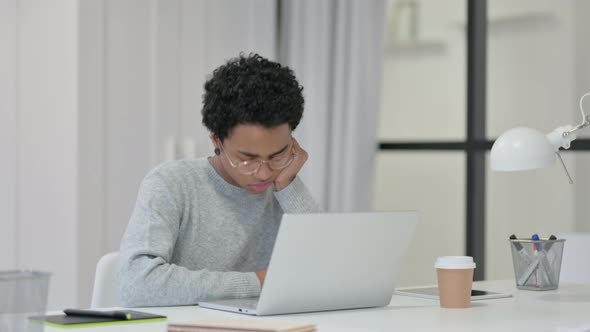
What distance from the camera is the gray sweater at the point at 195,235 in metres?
1.81

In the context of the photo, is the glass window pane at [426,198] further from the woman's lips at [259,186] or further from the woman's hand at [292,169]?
the woman's lips at [259,186]

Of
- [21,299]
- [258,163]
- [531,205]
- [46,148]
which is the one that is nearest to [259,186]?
[258,163]

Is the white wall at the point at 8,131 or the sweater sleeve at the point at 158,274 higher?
the white wall at the point at 8,131

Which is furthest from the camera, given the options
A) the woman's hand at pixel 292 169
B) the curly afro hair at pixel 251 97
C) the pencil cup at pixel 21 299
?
the woman's hand at pixel 292 169

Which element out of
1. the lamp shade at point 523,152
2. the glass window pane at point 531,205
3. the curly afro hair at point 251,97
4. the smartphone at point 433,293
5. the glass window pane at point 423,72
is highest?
the glass window pane at point 423,72

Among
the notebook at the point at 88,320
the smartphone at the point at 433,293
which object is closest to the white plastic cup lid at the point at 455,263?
the smartphone at the point at 433,293

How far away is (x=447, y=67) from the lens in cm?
384

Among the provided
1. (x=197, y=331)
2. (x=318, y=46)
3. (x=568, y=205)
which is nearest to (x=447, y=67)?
(x=318, y=46)

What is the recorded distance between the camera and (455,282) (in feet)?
5.98

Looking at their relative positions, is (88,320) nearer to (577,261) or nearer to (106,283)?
(106,283)

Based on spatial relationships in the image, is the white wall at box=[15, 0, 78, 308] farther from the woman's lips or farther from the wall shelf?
the wall shelf

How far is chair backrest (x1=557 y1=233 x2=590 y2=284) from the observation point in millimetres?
2482

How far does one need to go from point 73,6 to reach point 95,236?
0.79 m

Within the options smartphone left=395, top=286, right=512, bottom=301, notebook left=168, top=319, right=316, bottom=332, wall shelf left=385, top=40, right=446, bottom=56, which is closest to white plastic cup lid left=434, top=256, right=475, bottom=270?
smartphone left=395, top=286, right=512, bottom=301
